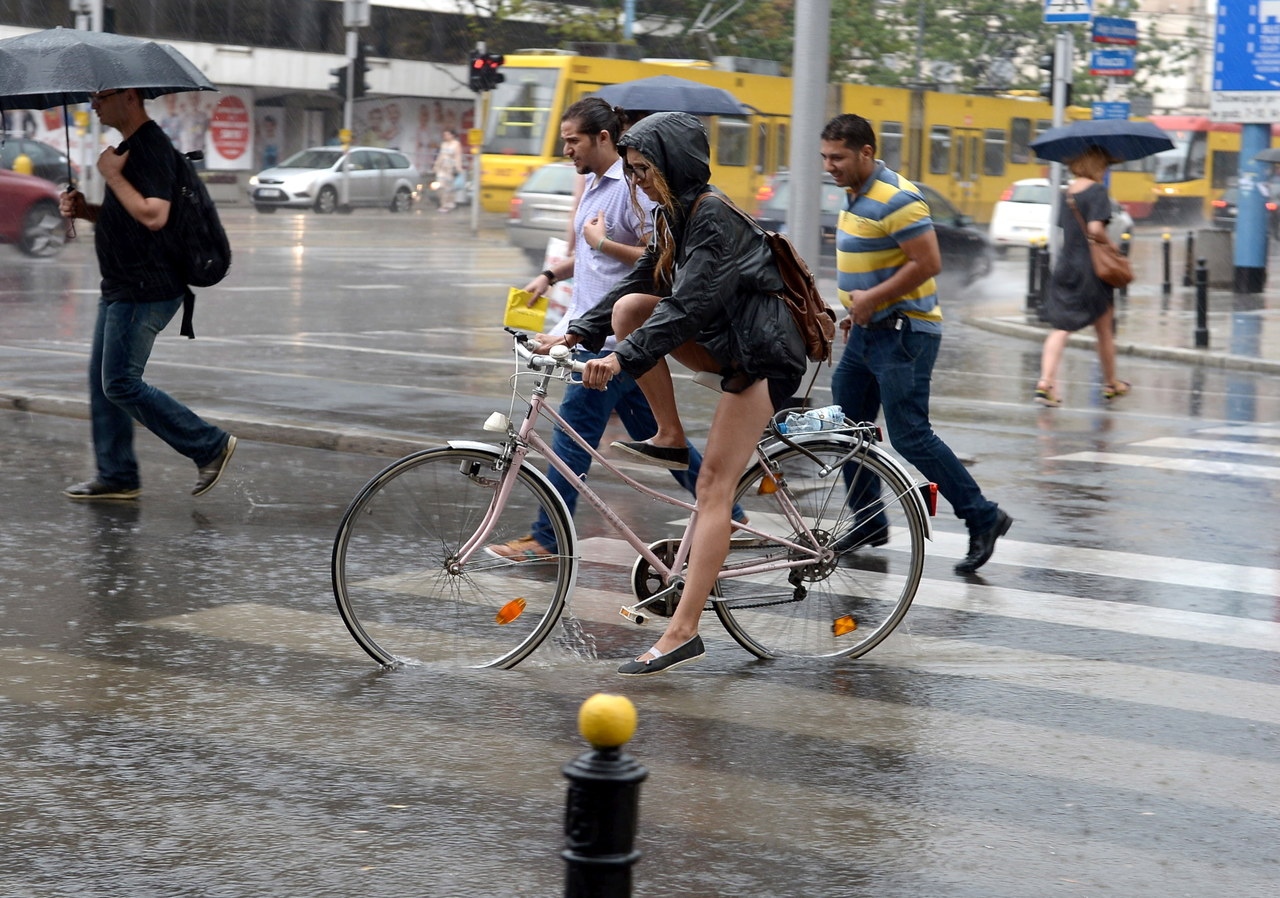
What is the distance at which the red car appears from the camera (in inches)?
952

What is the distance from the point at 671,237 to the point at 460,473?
990mm

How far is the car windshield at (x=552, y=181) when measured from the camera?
2723cm

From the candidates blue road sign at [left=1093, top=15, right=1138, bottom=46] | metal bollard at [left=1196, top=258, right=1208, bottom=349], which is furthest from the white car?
metal bollard at [left=1196, top=258, right=1208, bottom=349]

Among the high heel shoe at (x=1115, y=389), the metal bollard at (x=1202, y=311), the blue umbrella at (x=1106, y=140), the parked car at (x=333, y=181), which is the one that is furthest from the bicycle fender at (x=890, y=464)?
the parked car at (x=333, y=181)

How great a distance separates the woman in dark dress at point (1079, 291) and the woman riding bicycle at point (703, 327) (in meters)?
7.57

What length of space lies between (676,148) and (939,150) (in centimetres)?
3789

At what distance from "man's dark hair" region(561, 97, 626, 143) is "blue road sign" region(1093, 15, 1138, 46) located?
18256 mm

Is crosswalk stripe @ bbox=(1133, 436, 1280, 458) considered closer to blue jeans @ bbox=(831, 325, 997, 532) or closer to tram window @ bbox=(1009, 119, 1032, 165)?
blue jeans @ bbox=(831, 325, 997, 532)

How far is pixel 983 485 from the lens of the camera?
9562 millimetres

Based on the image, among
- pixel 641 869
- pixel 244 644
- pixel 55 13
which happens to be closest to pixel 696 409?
pixel 244 644

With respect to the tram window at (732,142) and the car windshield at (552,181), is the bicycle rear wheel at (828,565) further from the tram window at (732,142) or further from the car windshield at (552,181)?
the tram window at (732,142)

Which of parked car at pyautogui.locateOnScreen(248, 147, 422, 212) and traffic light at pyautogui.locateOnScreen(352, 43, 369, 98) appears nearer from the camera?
traffic light at pyautogui.locateOnScreen(352, 43, 369, 98)

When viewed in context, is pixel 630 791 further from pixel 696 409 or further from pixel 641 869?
pixel 696 409

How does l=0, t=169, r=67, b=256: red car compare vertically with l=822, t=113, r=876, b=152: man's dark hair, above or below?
below
